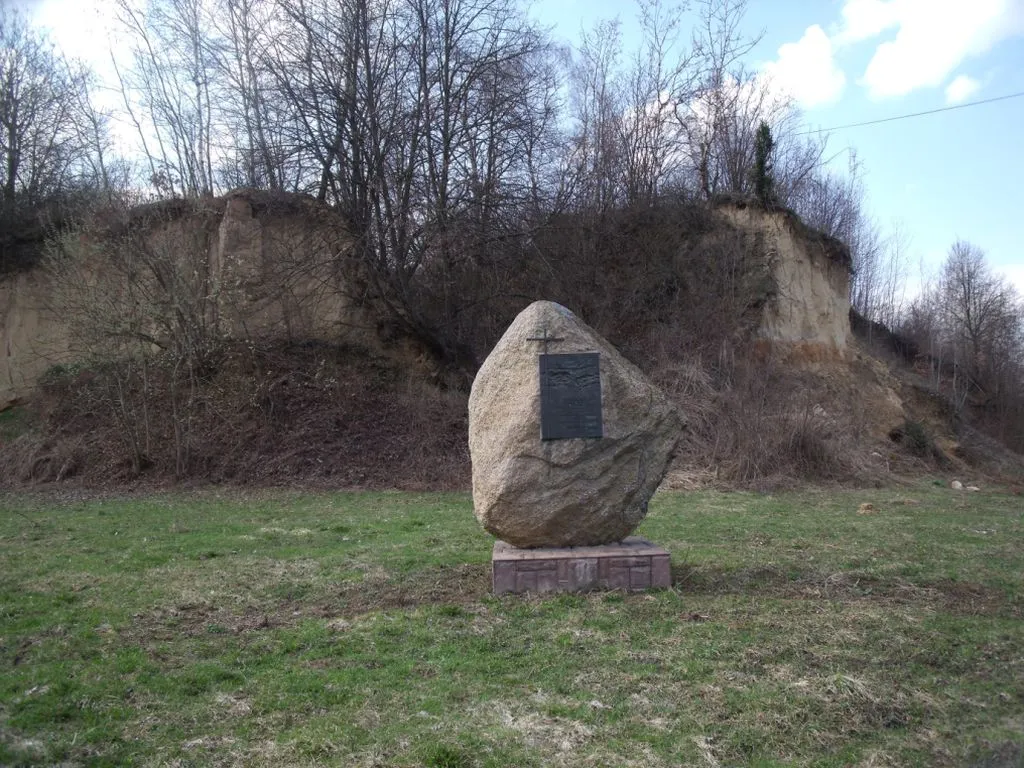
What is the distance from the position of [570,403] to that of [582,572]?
1433 millimetres

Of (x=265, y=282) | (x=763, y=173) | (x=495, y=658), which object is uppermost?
(x=763, y=173)

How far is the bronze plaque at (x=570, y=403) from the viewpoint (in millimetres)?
6855

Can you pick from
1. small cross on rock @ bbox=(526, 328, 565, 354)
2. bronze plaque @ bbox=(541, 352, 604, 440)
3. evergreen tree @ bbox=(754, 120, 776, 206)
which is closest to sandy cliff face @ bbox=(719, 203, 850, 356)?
evergreen tree @ bbox=(754, 120, 776, 206)

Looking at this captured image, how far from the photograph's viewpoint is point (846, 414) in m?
20.7

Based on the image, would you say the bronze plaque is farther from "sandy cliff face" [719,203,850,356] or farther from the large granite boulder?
"sandy cliff face" [719,203,850,356]

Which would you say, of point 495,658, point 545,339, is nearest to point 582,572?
point 495,658

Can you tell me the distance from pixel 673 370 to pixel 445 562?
13468 millimetres

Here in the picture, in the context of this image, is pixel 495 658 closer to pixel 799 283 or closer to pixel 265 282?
pixel 265 282

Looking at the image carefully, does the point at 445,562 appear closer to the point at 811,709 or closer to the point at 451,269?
the point at 811,709

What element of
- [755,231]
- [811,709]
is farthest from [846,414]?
[811,709]

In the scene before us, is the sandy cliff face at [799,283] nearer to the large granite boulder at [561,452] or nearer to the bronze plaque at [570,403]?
the large granite boulder at [561,452]

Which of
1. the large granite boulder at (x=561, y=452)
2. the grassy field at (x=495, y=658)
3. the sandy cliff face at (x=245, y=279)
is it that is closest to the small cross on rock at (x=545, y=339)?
the large granite boulder at (x=561, y=452)

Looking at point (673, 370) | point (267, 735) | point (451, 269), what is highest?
point (451, 269)

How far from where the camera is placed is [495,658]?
5.29 metres
